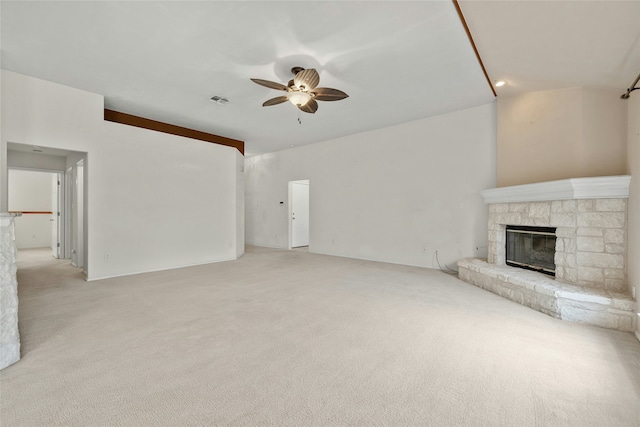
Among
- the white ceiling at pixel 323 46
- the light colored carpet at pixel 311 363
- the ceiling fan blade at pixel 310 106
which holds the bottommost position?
the light colored carpet at pixel 311 363

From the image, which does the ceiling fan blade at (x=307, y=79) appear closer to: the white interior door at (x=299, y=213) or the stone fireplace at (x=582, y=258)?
the stone fireplace at (x=582, y=258)

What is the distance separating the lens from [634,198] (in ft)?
8.98

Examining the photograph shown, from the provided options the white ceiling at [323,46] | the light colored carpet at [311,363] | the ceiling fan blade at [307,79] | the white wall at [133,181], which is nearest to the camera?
the light colored carpet at [311,363]

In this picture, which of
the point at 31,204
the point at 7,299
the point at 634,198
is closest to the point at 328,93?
the point at 634,198

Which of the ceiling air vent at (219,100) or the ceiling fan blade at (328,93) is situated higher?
the ceiling air vent at (219,100)

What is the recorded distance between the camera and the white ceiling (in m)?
2.46

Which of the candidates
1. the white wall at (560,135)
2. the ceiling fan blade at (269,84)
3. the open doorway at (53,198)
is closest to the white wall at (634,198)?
the white wall at (560,135)

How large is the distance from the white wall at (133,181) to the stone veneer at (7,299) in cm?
260

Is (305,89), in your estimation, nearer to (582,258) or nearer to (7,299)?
(7,299)

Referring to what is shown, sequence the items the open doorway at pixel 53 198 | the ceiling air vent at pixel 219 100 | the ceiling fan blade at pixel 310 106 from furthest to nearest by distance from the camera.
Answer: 1. the open doorway at pixel 53 198
2. the ceiling air vent at pixel 219 100
3. the ceiling fan blade at pixel 310 106

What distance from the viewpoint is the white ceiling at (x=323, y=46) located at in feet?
8.08

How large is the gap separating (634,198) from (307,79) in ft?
11.8

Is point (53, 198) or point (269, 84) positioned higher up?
point (269, 84)

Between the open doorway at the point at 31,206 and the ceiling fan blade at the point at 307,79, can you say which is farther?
the open doorway at the point at 31,206
